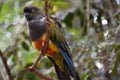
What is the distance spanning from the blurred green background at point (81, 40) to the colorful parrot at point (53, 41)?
0.52ft

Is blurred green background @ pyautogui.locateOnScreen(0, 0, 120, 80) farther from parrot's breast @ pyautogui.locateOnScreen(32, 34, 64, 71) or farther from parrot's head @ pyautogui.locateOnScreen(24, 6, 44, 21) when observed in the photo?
parrot's breast @ pyautogui.locateOnScreen(32, 34, 64, 71)

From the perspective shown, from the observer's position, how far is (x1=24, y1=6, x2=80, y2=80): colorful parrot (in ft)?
10.9

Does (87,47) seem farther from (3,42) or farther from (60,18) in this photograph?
(3,42)

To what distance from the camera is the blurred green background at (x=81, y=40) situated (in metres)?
3.67

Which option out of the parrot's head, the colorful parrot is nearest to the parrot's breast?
the colorful parrot

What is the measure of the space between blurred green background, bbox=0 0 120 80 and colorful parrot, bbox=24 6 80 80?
0.16 m

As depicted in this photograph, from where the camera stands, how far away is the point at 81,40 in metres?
4.45

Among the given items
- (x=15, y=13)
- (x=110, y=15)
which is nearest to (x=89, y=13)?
(x=110, y=15)

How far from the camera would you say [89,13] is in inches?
167

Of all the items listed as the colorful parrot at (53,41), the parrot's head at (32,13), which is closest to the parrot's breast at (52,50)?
the colorful parrot at (53,41)

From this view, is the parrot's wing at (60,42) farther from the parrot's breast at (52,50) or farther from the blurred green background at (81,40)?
the blurred green background at (81,40)

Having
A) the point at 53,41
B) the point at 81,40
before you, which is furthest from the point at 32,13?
the point at 81,40

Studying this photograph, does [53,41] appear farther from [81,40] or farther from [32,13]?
[81,40]

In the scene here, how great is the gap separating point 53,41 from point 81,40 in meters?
1.12
